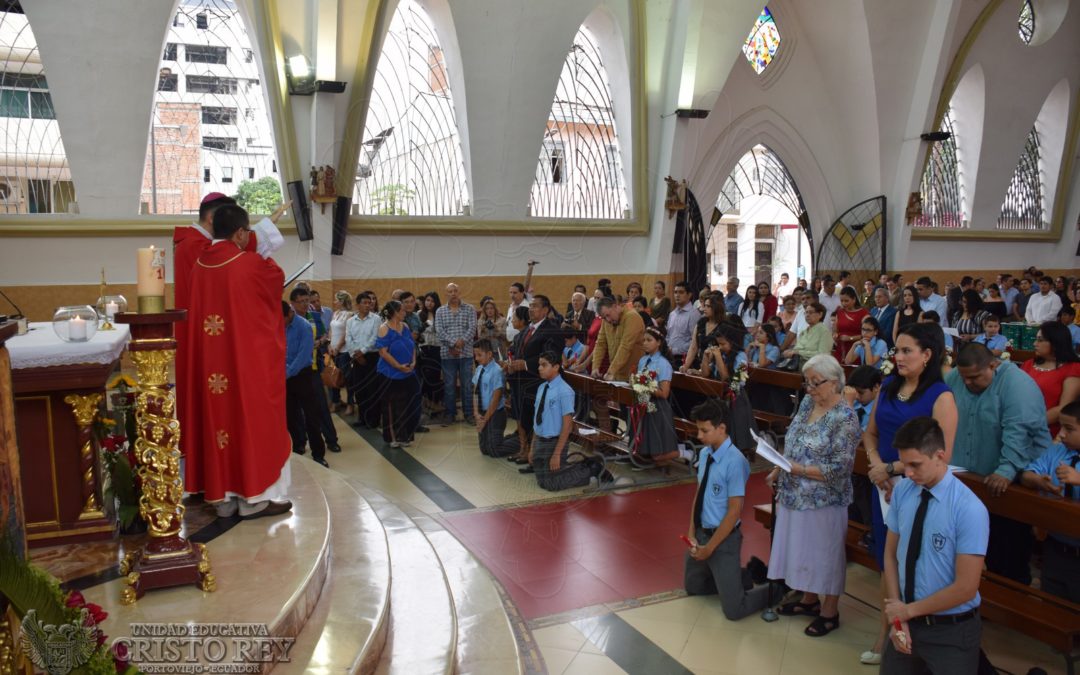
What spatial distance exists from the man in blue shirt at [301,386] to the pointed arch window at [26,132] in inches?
251

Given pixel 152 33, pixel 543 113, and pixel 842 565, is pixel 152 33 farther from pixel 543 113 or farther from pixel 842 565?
pixel 842 565

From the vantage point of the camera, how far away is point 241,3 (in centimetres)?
1121

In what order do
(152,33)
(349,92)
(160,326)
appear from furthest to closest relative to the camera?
1. (349,92)
2. (152,33)
3. (160,326)

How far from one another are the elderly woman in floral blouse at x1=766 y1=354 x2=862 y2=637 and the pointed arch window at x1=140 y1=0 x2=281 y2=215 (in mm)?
10016

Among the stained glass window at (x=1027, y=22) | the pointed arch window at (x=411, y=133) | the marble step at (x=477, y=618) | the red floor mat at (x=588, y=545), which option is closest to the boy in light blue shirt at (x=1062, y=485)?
the red floor mat at (x=588, y=545)

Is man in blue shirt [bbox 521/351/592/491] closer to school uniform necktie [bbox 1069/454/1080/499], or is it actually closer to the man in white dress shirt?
school uniform necktie [bbox 1069/454/1080/499]

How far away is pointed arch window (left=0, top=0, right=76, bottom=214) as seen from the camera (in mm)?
10289

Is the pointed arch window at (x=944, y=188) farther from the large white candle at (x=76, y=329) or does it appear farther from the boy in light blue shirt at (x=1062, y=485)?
the large white candle at (x=76, y=329)

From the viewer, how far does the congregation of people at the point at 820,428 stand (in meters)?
2.80

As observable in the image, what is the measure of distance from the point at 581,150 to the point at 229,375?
11.9 m

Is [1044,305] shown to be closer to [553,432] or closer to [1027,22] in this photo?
[553,432]

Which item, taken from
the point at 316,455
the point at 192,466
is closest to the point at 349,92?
the point at 316,455

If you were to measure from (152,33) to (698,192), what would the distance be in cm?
1008

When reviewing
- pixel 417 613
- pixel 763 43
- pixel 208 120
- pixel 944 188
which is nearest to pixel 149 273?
pixel 417 613
